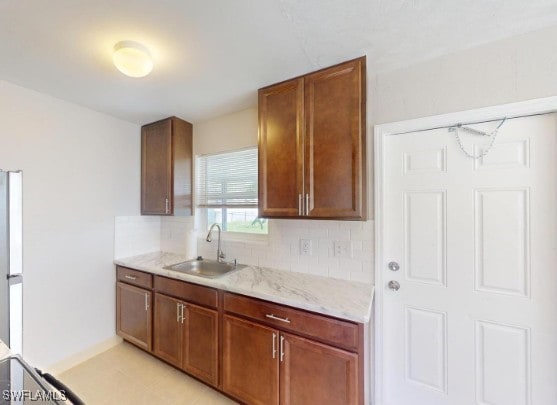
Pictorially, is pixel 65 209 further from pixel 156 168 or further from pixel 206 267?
pixel 206 267

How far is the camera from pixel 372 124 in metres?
1.74

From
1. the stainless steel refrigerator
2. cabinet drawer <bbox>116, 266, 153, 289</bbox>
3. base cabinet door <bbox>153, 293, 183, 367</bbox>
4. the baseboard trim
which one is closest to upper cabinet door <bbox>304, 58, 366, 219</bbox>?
base cabinet door <bbox>153, 293, 183, 367</bbox>

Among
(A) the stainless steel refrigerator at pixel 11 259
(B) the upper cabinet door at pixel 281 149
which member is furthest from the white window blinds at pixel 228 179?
(A) the stainless steel refrigerator at pixel 11 259

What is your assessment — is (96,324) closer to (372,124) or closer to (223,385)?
(223,385)

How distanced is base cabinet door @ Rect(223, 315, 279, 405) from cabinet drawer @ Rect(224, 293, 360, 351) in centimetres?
7

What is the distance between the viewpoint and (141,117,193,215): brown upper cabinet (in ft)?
8.39

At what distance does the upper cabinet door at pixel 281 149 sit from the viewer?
1751 millimetres

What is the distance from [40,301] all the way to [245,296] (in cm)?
176

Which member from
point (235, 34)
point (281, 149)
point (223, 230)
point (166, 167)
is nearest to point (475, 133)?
point (281, 149)

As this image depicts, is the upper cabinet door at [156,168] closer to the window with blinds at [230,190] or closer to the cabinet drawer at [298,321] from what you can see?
the window with blinds at [230,190]

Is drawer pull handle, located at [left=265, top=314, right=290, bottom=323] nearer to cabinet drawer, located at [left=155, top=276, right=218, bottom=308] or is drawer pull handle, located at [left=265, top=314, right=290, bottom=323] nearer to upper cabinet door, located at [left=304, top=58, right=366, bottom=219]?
cabinet drawer, located at [left=155, top=276, right=218, bottom=308]

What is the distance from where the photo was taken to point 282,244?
215 centimetres

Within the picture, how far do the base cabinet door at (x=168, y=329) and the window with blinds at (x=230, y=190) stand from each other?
0.86 meters

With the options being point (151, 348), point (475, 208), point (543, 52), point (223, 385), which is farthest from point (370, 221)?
point (151, 348)
